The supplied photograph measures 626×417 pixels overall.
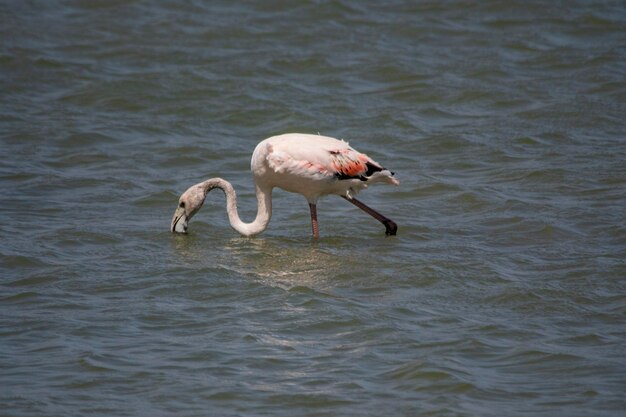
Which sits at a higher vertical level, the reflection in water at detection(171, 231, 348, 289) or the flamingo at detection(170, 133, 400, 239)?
the flamingo at detection(170, 133, 400, 239)

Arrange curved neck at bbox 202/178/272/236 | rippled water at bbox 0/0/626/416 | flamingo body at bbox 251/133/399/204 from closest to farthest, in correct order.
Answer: rippled water at bbox 0/0/626/416
flamingo body at bbox 251/133/399/204
curved neck at bbox 202/178/272/236

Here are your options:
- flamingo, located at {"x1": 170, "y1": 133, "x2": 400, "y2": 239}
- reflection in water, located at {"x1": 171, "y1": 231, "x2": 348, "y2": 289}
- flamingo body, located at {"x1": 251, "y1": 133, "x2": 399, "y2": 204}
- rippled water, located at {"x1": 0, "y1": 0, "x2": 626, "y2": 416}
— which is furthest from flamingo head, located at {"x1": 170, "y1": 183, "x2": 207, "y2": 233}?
flamingo body, located at {"x1": 251, "y1": 133, "x2": 399, "y2": 204}

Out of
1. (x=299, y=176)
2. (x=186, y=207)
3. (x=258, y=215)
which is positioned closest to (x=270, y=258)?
(x=258, y=215)

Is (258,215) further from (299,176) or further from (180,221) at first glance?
(180,221)

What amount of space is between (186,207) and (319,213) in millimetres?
1870

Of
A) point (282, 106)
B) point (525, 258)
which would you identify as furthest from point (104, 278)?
point (282, 106)

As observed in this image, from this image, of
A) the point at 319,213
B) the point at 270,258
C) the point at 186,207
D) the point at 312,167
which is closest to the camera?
the point at 270,258

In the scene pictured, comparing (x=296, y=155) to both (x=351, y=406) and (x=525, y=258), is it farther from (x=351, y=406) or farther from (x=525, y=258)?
(x=351, y=406)

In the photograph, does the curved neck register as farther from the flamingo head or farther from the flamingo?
the flamingo head

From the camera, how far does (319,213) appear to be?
12453 millimetres

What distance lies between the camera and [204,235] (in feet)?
37.5

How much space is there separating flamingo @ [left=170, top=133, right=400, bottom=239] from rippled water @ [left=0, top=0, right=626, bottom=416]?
274 mm

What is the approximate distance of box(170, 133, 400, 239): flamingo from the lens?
10789 mm

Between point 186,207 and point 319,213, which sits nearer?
point 186,207
